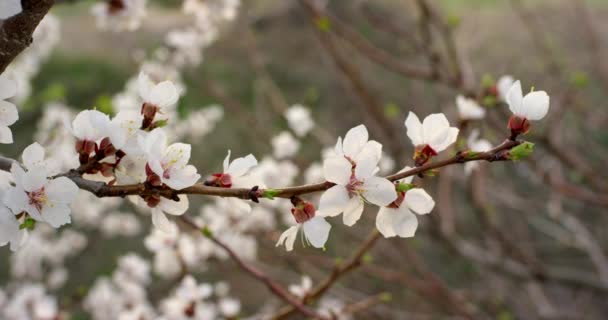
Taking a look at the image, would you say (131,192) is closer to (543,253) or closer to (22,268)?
(22,268)

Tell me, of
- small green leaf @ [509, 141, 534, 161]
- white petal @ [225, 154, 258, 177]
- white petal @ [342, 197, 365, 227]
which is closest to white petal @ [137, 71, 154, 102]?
white petal @ [225, 154, 258, 177]

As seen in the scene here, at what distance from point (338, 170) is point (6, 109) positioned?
0.29 meters

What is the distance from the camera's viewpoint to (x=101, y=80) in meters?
3.49

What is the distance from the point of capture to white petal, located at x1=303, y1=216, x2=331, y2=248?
447 millimetres

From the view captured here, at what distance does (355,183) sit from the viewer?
428 millimetres

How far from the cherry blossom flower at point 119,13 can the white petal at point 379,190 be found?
0.69m

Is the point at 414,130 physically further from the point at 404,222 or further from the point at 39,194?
the point at 39,194

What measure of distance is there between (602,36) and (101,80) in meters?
2.95

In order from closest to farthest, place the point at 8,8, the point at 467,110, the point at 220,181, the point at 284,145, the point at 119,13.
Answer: the point at 8,8 < the point at 220,181 < the point at 467,110 < the point at 119,13 < the point at 284,145

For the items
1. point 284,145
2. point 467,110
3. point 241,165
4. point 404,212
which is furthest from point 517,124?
point 284,145

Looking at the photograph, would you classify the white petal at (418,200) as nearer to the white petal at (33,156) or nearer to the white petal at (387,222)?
the white petal at (387,222)

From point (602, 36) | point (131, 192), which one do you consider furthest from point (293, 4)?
point (131, 192)

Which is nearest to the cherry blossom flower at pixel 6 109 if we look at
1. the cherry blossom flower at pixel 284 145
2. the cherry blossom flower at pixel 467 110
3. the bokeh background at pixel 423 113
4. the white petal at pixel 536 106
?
the white petal at pixel 536 106

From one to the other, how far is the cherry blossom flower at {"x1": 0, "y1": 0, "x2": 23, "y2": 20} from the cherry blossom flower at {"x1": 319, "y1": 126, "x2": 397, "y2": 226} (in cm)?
25
